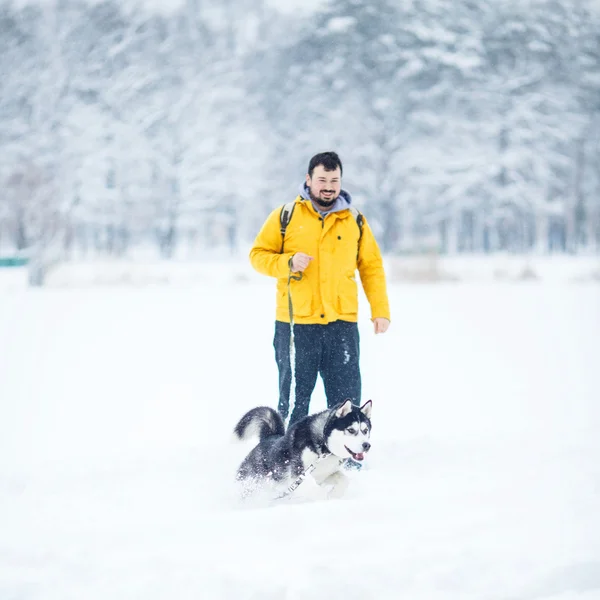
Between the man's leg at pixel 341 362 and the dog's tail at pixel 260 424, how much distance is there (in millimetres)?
372

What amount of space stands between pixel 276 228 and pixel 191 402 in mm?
2980

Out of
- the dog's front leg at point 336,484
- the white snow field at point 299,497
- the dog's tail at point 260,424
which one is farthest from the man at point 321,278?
the white snow field at point 299,497

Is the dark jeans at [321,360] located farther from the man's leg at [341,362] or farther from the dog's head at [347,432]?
the dog's head at [347,432]

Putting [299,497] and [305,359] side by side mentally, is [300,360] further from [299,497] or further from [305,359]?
[299,497]

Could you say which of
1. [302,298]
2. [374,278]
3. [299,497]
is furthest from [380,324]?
[299,497]

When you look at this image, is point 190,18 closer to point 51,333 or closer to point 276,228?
point 51,333

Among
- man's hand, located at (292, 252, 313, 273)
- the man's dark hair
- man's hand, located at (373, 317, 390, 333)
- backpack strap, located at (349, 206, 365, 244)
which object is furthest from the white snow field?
the man's dark hair

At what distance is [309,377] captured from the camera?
373 centimetres

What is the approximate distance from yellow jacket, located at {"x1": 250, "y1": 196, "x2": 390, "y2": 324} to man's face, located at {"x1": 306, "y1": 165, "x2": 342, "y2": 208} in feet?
0.21

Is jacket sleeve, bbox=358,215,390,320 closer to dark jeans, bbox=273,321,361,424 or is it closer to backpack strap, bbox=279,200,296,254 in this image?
→ dark jeans, bbox=273,321,361,424

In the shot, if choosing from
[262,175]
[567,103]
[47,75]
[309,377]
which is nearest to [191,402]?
[309,377]

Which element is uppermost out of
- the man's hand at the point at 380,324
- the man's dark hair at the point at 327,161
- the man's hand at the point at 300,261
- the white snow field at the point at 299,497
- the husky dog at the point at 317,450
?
the man's dark hair at the point at 327,161

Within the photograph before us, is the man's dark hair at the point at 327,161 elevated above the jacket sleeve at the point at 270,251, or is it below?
above

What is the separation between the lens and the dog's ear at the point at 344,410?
126 inches
